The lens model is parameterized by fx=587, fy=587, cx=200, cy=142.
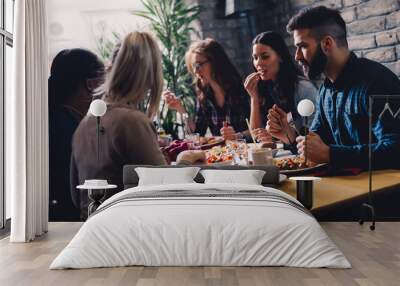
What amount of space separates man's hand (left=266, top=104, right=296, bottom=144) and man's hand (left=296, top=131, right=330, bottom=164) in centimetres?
13

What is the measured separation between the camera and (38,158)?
6.16 meters

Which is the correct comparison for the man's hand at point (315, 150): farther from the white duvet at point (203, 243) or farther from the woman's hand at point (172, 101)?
the white duvet at point (203, 243)

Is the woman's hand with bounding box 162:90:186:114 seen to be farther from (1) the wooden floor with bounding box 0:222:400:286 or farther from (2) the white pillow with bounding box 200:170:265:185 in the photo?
(1) the wooden floor with bounding box 0:222:400:286

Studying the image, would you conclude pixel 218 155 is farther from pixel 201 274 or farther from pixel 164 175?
pixel 201 274

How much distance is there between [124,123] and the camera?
7102 millimetres

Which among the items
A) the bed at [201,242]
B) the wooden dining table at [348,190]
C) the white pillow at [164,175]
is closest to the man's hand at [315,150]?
the wooden dining table at [348,190]

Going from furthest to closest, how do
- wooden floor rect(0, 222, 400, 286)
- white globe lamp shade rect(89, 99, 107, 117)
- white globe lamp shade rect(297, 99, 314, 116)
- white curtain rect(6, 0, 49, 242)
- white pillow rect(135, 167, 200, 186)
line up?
white globe lamp shade rect(297, 99, 314, 116)
white globe lamp shade rect(89, 99, 107, 117)
white pillow rect(135, 167, 200, 186)
white curtain rect(6, 0, 49, 242)
wooden floor rect(0, 222, 400, 286)

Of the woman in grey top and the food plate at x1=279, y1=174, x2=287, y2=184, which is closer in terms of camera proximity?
the food plate at x1=279, y1=174, x2=287, y2=184

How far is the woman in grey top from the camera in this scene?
7234 mm

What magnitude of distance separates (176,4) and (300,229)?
3886 millimetres

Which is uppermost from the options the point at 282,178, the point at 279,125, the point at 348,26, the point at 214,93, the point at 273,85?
the point at 348,26

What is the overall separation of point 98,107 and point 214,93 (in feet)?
4.77

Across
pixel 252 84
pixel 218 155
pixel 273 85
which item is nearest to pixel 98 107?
pixel 218 155

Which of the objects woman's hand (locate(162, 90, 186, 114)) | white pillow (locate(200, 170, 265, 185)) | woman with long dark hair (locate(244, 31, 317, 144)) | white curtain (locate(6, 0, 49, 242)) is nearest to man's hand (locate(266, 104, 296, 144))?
woman with long dark hair (locate(244, 31, 317, 144))
